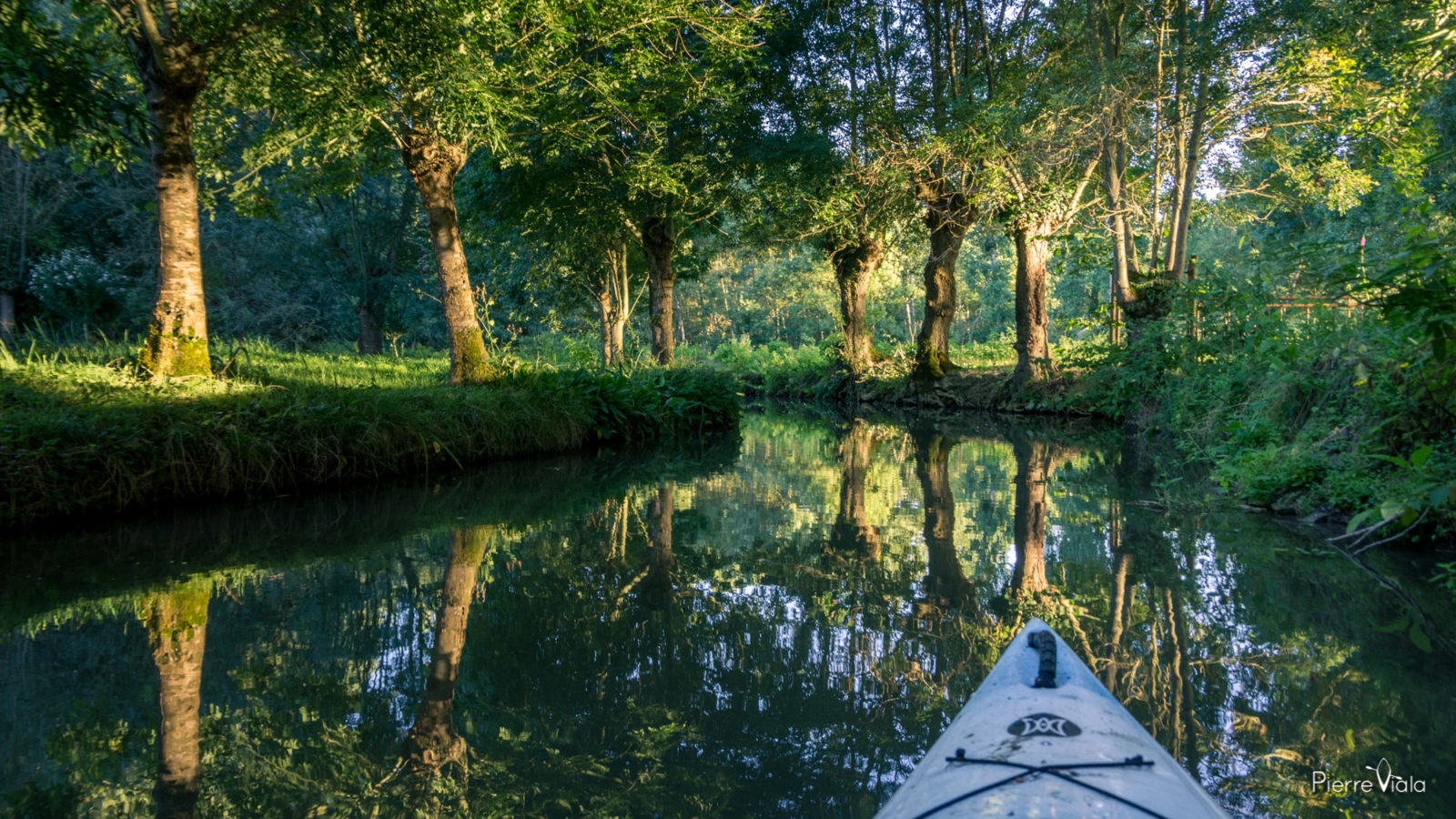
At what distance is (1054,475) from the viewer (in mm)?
9359

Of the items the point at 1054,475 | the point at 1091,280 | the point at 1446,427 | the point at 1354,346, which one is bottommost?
the point at 1054,475

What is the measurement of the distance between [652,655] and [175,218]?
768 centimetres

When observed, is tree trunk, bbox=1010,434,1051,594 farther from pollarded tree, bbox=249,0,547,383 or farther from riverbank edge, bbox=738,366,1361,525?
pollarded tree, bbox=249,0,547,383

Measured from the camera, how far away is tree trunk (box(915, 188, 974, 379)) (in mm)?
17312

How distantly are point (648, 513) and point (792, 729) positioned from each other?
178 inches

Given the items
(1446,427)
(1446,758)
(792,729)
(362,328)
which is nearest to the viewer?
(1446,758)

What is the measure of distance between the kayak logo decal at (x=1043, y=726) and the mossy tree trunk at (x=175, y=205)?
8723mm

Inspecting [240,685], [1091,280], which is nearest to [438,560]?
[240,685]

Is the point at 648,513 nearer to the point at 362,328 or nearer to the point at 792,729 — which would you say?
the point at 792,729

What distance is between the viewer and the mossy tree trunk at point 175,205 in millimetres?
8188

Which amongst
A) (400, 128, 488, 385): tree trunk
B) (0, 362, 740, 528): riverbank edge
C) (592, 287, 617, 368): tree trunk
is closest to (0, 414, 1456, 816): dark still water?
(0, 362, 740, 528): riverbank edge

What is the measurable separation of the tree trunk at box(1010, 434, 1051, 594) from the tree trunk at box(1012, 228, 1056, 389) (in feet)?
17.9

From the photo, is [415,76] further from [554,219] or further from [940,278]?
[940,278]

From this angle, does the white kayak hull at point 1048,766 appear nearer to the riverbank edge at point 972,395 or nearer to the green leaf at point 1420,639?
the green leaf at point 1420,639
